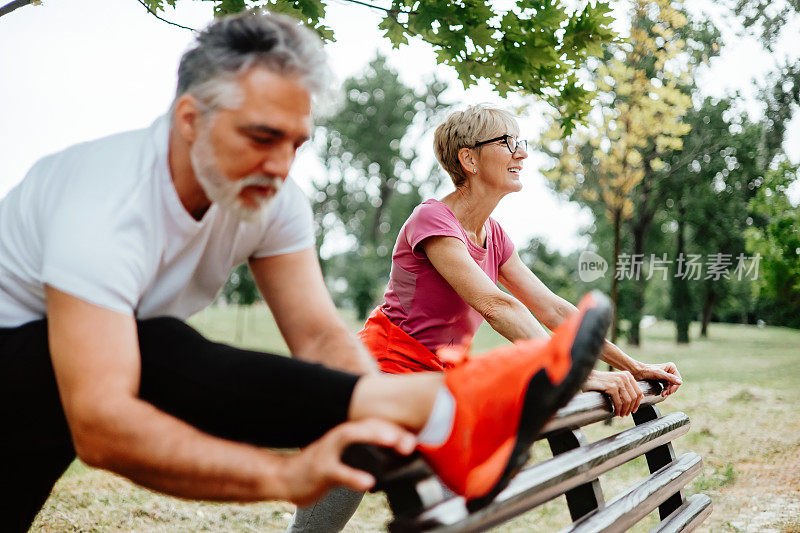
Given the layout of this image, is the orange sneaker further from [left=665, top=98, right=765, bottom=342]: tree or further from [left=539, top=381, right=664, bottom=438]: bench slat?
[left=665, top=98, right=765, bottom=342]: tree

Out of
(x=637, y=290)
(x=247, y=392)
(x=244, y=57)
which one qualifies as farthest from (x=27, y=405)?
(x=637, y=290)

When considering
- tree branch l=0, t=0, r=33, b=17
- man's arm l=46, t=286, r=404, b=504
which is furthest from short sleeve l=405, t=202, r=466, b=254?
tree branch l=0, t=0, r=33, b=17

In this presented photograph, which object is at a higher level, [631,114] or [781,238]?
[631,114]

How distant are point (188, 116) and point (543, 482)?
3.61 ft

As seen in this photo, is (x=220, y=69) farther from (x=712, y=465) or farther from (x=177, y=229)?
(x=712, y=465)

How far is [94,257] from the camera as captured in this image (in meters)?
1.28

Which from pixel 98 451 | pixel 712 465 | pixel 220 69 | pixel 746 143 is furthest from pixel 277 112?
pixel 746 143

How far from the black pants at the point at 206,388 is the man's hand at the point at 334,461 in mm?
99

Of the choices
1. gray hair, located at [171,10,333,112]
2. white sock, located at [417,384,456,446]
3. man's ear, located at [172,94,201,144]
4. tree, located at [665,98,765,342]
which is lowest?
white sock, located at [417,384,456,446]

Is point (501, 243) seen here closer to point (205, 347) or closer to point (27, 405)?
point (205, 347)

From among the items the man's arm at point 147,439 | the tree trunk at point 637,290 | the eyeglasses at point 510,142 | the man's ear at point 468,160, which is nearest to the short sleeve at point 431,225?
the man's ear at point 468,160

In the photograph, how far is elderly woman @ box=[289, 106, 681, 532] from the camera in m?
2.46

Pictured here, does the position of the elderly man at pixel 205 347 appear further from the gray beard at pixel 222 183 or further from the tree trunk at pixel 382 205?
the tree trunk at pixel 382 205

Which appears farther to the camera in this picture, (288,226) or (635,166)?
(635,166)
